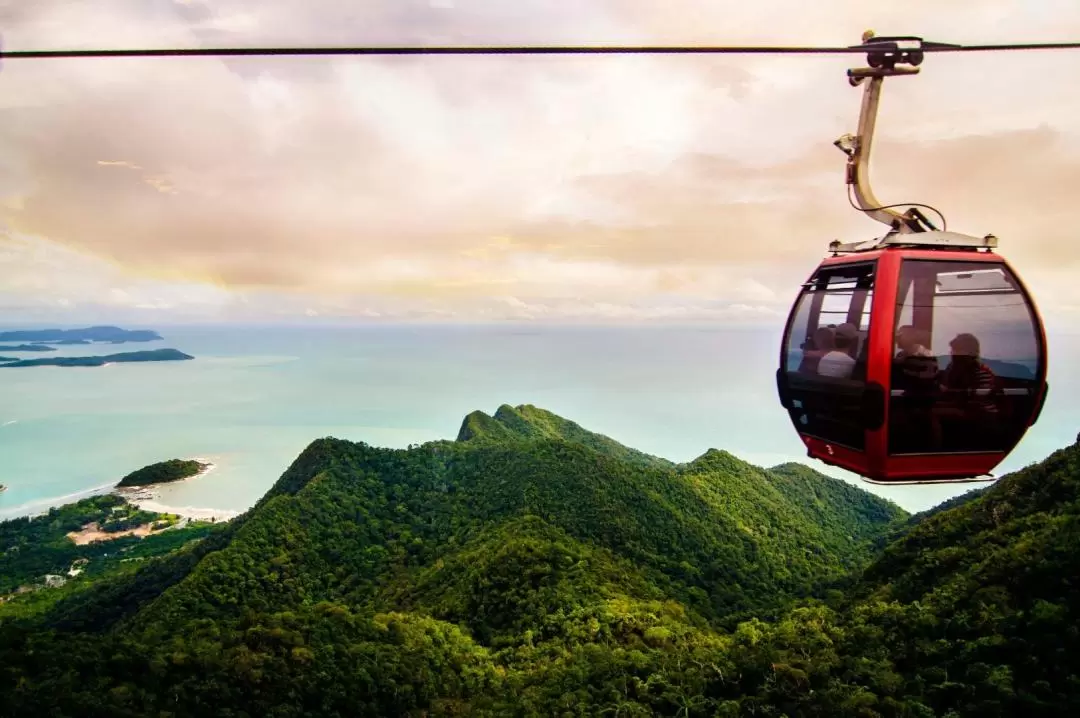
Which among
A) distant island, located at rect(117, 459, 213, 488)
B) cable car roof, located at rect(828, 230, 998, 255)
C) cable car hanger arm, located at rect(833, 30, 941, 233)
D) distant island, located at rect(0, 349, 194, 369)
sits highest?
cable car hanger arm, located at rect(833, 30, 941, 233)

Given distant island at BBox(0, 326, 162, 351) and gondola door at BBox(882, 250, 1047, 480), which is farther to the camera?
distant island at BBox(0, 326, 162, 351)

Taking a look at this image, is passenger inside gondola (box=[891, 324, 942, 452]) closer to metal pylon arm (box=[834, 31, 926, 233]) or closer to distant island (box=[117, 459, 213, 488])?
metal pylon arm (box=[834, 31, 926, 233])

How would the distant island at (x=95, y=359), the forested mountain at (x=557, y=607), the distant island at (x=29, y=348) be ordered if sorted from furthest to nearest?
the distant island at (x=29, y=348) < the distant island at (x=95, y=359) < the forested mountain at (x=557, y=607)

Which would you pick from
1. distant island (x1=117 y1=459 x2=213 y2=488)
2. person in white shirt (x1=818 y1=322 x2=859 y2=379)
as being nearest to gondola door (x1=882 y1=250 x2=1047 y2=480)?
person in white shirt (x1=818 y1=322 x2=859 y2=379)

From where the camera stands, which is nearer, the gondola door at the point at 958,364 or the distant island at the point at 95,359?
the gondola door at the point at 958,364

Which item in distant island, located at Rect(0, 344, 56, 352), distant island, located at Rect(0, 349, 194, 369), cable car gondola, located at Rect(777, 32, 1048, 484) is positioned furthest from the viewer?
distant island, located at Rect(0, 344, 56, 352)

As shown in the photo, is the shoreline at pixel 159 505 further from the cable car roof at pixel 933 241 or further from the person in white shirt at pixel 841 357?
the cable car roof at pixel 933 241

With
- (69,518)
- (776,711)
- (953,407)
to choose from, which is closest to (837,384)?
(953,407)

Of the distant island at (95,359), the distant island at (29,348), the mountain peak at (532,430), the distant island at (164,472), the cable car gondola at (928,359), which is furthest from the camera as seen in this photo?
the distant island at (29,348)

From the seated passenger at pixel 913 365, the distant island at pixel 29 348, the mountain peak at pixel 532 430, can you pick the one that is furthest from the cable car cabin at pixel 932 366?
the distant island at pixel 29 348
